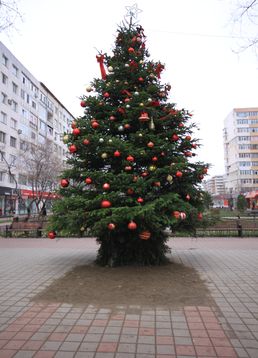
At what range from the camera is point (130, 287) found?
605cm

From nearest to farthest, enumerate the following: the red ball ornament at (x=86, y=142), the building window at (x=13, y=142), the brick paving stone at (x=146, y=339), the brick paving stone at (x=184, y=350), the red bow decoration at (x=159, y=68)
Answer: the brick paving stone at (x=184, y=350) → the brick paving stone at (x=146, y=339) → the red ball ornament at (x=86, y=142) → the red bow decoration at (x=159, y=68) → the building window at (x=13, y=142)

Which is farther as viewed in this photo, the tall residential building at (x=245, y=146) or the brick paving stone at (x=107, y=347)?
the tall residential building at (x=245, y=146)

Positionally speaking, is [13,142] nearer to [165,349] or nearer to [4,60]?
[4,60]

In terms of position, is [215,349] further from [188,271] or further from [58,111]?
[58,111]

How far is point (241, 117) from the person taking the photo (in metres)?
87.9

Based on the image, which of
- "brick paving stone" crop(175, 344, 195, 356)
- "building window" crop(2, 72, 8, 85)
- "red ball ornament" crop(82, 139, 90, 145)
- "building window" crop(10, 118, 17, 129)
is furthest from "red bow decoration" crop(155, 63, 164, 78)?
"building window" crop(10, 118, 17, 129)

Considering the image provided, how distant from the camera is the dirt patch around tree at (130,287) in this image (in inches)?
208

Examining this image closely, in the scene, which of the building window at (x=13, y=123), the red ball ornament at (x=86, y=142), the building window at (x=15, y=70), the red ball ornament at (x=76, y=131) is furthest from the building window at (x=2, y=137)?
the red ball ornament at (x=86, y=142)

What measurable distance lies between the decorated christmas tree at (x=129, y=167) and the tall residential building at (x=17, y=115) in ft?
86.6

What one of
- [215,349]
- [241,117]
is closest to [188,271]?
[215,349]

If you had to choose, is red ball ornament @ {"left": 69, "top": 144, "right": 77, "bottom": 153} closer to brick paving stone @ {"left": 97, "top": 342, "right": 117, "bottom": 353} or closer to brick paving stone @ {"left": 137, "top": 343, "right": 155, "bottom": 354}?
brick paving stone @ {"left": 97, "top": 342, "right": 117, "bottom": 353}

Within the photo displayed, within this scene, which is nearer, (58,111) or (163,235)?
(163,235)

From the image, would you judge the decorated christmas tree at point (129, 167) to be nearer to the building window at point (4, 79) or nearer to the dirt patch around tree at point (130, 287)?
the dirt patch around tree at point (130, 287)

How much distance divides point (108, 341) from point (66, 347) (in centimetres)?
50
